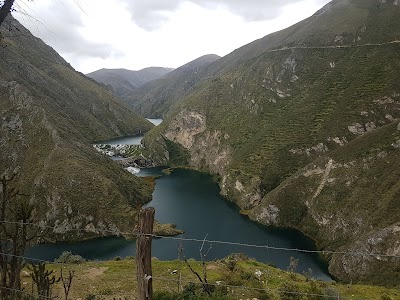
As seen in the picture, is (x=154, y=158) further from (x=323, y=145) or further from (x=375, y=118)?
(x=375, y=118)

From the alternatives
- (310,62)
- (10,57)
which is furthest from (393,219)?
(10,57)

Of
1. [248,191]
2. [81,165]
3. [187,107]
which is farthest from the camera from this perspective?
[187,107]

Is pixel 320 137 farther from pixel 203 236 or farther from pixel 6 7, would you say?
pixel 6 7

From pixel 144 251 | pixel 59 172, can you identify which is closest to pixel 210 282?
pixel 144 251

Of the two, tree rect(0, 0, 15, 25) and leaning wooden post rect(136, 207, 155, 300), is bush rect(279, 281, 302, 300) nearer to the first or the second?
leaning wooden post rect(136, 207, 155, 300)

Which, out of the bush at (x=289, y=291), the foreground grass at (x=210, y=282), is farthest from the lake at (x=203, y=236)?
the bush at (x=289, y=291)
